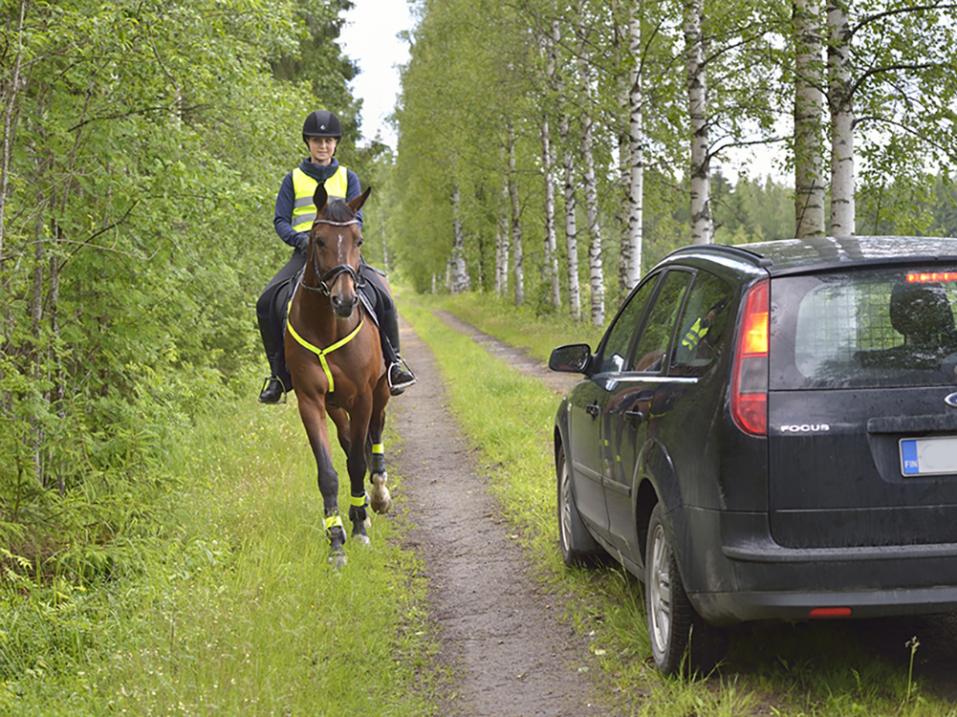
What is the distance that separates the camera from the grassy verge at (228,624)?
500 cm

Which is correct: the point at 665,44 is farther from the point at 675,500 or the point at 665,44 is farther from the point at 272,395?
the point at 675,500

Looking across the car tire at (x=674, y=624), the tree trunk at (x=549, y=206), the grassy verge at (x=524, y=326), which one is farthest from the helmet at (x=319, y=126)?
the tree trunk at (x=549, y=206)

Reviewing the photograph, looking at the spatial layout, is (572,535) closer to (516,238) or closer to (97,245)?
(97,245)

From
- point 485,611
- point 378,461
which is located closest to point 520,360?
point 378,461

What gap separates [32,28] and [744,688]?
6.13 m

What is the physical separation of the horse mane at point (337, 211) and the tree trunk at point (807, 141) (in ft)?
17.9

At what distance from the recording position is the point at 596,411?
20.5 feet

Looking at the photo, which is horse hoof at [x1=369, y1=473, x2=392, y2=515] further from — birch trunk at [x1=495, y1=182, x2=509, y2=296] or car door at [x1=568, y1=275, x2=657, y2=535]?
birch trunk at [x1=495, y1=182, x2=509, y2=296]

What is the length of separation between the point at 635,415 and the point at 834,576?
1.43m

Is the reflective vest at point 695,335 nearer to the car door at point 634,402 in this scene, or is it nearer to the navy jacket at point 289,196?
the car door at point 634,402

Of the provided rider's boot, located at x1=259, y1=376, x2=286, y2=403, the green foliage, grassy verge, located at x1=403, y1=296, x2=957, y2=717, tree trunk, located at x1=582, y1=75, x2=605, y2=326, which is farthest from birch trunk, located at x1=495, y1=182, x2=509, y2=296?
grassy verge, located at x1=403, y1=296, x2=957, y2=717

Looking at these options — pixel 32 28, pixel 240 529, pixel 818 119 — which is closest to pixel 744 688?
pixel 240 529

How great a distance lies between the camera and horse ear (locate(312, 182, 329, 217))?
7793mm

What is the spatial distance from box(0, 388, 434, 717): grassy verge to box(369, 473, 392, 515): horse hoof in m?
0.18
